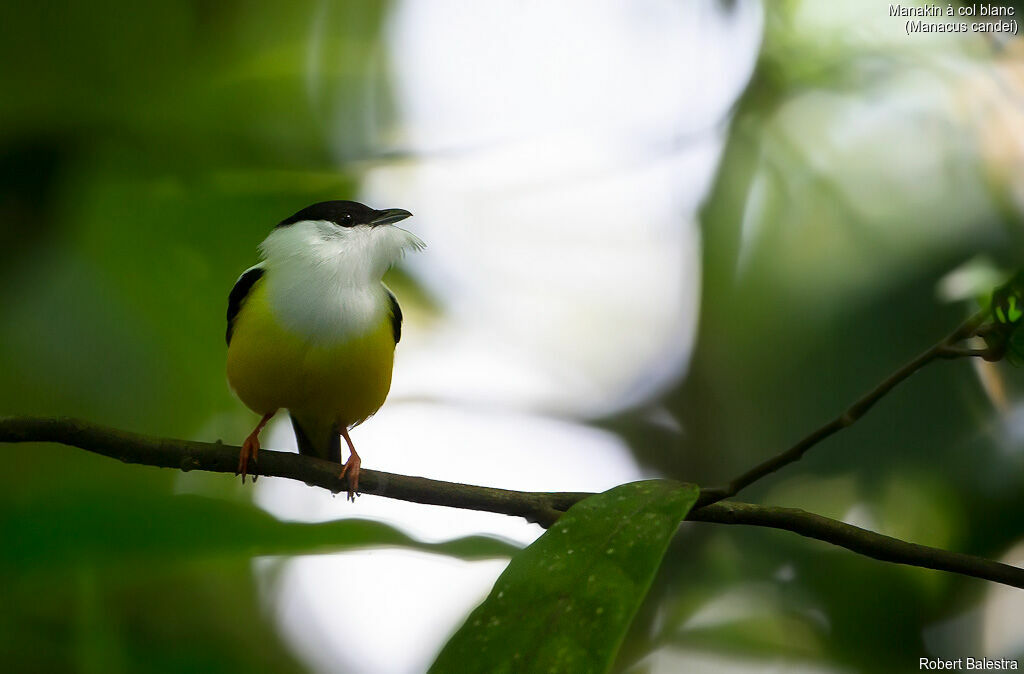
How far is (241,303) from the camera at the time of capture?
84 centimetres

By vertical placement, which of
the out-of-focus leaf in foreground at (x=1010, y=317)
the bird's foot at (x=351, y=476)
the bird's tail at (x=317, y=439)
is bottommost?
the bird's tail at (x=317, y=439)

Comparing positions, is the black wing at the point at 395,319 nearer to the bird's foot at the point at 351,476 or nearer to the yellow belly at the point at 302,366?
the yellow belly at the point at 302,366

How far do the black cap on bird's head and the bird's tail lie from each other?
0.22 metres

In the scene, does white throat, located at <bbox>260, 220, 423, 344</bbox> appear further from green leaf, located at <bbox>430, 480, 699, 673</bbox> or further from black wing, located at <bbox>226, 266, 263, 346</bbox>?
green leaf, located at <bbox>430, 480, 699, 673</bbox>

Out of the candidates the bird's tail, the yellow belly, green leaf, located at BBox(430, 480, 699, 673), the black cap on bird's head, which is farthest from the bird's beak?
green leaf, located at BBox(430, 480, 699, 673)

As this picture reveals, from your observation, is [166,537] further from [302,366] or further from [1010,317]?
[1010,317]

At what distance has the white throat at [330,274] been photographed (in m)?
0.78

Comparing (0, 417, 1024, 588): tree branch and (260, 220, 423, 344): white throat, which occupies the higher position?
(260, 220, 423, 344): white throat

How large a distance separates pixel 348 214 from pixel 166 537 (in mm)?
371

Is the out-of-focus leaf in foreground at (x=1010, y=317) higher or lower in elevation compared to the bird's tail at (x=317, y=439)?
higher

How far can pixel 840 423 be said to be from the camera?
53cm

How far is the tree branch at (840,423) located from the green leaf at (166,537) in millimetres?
178

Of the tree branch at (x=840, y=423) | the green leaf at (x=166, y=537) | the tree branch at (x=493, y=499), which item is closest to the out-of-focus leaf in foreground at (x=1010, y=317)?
the tree branch at (x=840, y=423)

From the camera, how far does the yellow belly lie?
0.78 m
